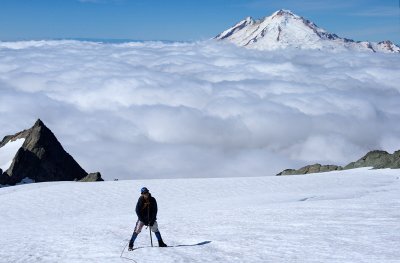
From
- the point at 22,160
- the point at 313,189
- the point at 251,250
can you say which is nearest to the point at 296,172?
the point at 313,189

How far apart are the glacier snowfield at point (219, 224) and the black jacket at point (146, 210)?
102 cm

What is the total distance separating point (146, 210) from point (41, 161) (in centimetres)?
6443

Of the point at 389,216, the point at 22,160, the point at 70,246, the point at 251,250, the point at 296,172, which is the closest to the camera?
the point at 251,250

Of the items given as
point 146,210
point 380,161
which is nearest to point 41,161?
point 380,161

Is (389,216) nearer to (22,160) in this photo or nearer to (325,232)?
(325,232)

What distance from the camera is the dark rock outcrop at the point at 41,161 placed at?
231ft

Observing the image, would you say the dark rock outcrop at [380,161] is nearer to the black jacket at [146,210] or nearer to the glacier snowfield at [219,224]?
the glacier snowfield at [219,224]

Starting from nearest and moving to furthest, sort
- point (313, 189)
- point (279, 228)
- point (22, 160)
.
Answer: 1. point (279, 228)
2. point (313, 189)
3. point (22, 160)

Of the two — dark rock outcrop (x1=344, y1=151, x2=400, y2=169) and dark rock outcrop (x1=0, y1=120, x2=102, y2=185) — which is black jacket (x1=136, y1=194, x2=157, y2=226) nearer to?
dark rock outcrop (x1=344, y1=151, x2=400, y2=169)

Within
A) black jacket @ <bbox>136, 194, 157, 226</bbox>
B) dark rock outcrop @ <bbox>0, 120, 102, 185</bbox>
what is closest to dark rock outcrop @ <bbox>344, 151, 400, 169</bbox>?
black jacket @ <bbox>136, 194, 157, 226</bbox>

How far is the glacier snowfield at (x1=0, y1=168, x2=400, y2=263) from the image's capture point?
47.5 ft

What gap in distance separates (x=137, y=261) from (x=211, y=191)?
923 inches

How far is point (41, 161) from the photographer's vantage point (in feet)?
247

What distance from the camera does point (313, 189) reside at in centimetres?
3506
